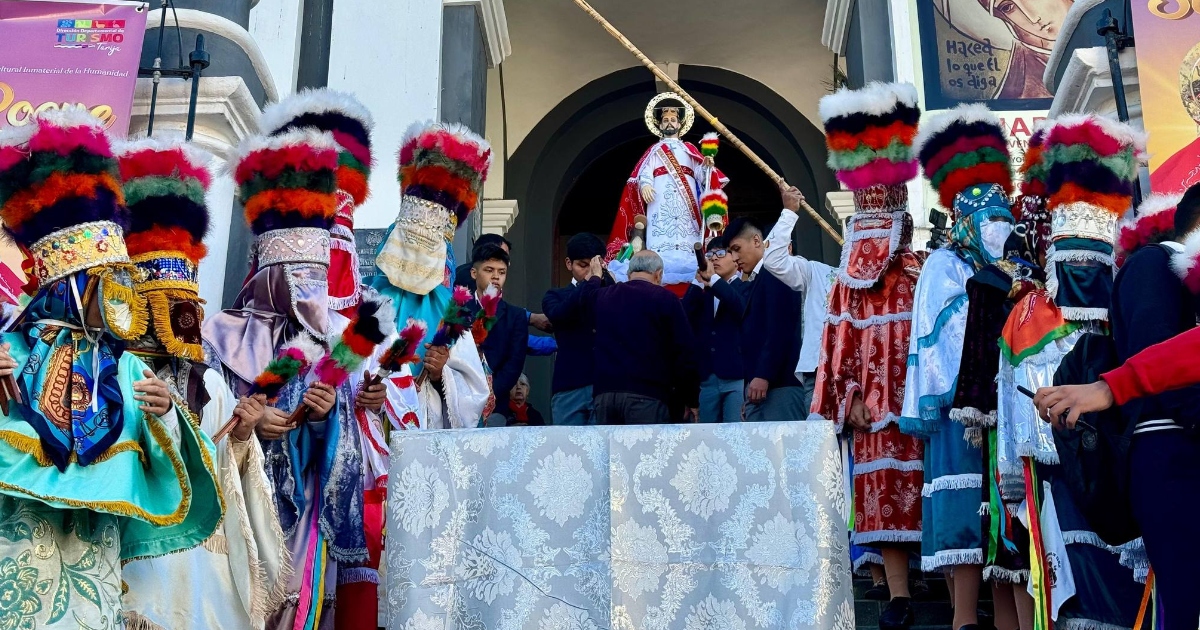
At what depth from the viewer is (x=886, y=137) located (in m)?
6.59

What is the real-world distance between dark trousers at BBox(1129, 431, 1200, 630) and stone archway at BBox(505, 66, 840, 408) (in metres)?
9.59

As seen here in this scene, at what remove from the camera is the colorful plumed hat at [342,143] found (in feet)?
19.4

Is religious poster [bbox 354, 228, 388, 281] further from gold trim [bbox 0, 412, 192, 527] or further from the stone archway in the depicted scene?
gold trim [bbox 0, 412, 192, 527]

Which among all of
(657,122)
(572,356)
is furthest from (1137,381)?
(657,122)

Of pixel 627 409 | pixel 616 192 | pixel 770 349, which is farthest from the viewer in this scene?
pixel 616 192

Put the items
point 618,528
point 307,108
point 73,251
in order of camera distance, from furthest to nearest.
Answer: point 307,108 < point 618,528 < point 73,251

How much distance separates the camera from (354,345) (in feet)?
15.2

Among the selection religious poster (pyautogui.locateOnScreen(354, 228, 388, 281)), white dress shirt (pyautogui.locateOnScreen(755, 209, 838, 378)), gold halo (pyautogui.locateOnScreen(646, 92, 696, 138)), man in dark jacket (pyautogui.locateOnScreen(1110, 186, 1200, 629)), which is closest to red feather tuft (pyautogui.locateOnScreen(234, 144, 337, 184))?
white dress shirt (pyautogui.locateOnScreen(755, 209, 838, 378))

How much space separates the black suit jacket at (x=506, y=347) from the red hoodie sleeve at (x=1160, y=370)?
4657 millimetres

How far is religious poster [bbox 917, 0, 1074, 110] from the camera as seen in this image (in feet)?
33.6

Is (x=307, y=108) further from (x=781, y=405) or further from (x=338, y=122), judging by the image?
(x=781, y=405)

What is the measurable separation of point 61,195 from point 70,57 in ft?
13.3

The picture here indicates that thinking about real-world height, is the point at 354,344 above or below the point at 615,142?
below

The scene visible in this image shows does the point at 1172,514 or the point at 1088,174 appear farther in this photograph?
the point at 1088,174
